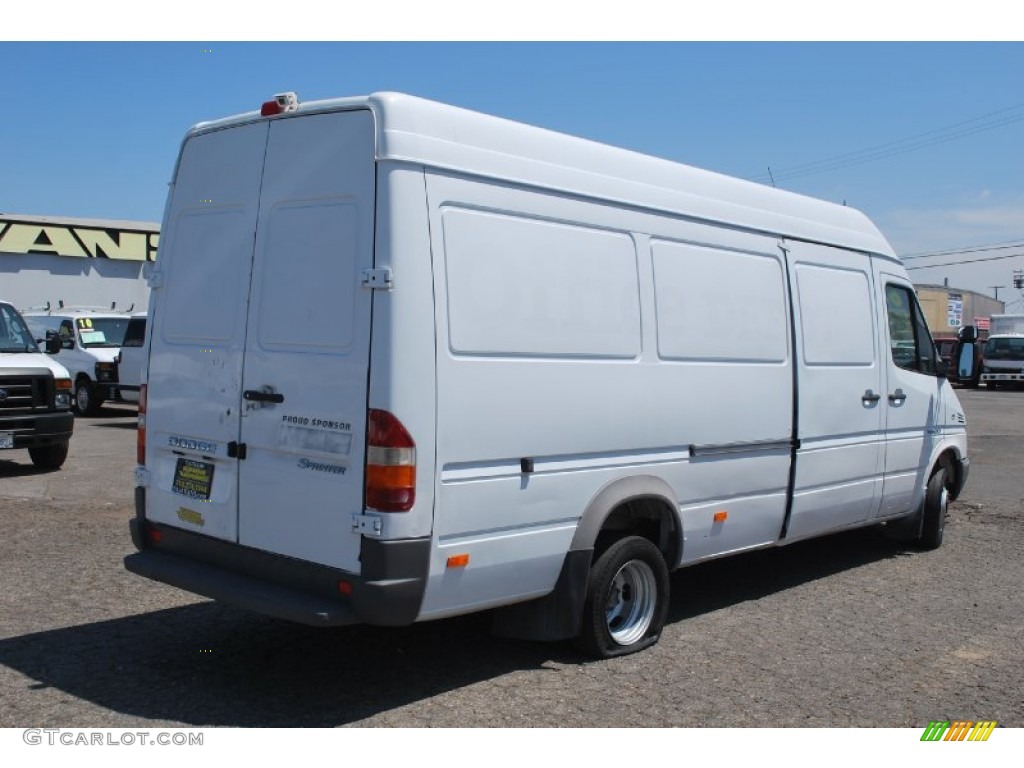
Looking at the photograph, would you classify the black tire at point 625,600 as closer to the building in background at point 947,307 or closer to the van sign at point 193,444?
the van sign at point 193,444

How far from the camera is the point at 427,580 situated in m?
4.80

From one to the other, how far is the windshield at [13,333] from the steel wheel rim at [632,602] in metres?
9.56

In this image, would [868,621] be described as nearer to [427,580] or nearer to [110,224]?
[427,580]

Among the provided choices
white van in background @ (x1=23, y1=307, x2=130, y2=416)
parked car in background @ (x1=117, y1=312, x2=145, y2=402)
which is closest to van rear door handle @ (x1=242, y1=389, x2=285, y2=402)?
parked car in background @ (x1=117, y1=312, x2=145, y2=402)

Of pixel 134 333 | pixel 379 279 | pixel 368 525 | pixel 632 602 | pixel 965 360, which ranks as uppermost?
pixel 134 333

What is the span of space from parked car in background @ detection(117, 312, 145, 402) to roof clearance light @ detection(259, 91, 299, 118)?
50.1 ft

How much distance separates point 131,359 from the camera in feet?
65.6

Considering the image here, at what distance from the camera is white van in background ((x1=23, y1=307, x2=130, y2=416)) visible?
21406mm

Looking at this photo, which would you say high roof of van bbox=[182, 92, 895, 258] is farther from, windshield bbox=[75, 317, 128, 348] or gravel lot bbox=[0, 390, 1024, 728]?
windshield bbox=[75, 317, 128, 348]

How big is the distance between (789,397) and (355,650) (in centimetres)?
316

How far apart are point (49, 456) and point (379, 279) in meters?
9.82

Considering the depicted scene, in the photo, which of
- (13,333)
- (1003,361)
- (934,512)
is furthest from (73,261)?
(934,512)
